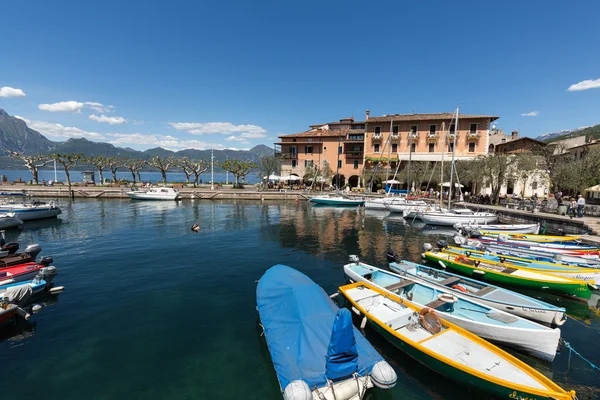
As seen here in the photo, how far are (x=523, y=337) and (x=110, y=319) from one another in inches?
598

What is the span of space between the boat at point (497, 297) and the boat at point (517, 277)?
1.77 metres

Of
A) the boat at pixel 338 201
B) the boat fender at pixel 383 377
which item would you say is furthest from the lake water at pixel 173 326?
the boat at pixel 338 201

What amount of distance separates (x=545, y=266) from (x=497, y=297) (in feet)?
23.1

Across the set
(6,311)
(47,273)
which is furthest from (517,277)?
(47,273)

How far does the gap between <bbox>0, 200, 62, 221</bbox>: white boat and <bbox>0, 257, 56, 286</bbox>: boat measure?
23492 millimetres

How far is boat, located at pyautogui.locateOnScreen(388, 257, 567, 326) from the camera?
10.0 metres

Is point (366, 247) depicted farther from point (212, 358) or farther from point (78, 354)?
point (78, 354)

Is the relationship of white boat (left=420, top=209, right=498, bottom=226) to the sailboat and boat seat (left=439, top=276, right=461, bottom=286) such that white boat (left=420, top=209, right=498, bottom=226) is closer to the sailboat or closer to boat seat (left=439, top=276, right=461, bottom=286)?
the sailboat

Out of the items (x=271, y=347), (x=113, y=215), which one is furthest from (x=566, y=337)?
(x=113, y=215)

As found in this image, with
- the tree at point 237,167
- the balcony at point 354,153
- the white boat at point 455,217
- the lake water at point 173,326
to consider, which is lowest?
the lake water at point 173,326

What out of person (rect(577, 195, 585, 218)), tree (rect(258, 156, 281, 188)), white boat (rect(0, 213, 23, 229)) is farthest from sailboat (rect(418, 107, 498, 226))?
white boat (rect(0, 213, 23, 229))

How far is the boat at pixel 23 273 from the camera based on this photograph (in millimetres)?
12530

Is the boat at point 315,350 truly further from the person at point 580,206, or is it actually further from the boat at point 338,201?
the boat at point 338,201

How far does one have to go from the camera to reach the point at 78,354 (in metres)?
9.16
